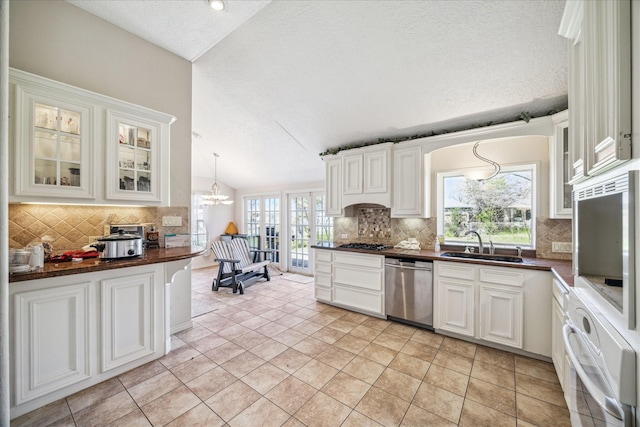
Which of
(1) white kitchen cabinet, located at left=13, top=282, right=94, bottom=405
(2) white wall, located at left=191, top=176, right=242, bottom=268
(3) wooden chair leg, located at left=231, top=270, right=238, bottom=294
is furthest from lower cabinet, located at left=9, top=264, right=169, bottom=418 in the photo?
(2) white wall, located at left=191, top=176, right=242, bottom=268

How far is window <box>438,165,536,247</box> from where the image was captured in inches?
122

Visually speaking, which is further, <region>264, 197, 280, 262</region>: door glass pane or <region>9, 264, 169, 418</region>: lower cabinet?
<region>264, 197, 280, 262</region>: door glass pane

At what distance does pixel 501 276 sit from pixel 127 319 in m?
3.45

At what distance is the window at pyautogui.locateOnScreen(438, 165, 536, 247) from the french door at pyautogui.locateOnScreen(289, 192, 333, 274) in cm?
235

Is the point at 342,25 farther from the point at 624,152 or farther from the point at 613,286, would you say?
the point at 613,286

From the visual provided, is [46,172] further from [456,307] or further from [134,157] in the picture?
[456,307]

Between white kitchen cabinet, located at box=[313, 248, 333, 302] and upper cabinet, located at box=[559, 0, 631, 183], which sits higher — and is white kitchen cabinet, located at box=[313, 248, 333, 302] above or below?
below

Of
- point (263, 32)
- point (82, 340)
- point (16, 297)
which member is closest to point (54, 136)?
point (16, 297)

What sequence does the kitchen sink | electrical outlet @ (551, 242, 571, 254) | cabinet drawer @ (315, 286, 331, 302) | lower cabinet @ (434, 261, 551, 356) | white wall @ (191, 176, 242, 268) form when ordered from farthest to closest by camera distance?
white wall @ (191, 176, 242, 268)
cabinet drawer @ (315, 286, 331, 302)
the kitchen sink
electrical outlet @ (551, 242, 571, 254)
lower cabinet @ (434, 261, 551, 356)

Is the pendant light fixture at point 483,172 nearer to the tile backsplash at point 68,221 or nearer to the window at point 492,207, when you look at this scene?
the window at point 492,207

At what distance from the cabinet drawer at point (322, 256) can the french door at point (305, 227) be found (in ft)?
4.51

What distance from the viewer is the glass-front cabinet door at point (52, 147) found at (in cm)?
181

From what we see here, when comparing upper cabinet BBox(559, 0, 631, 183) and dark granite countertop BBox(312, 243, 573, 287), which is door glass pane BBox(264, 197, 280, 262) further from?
upper cabinet BBox(559, 0, 631, 183)

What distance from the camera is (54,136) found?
1.97 m
